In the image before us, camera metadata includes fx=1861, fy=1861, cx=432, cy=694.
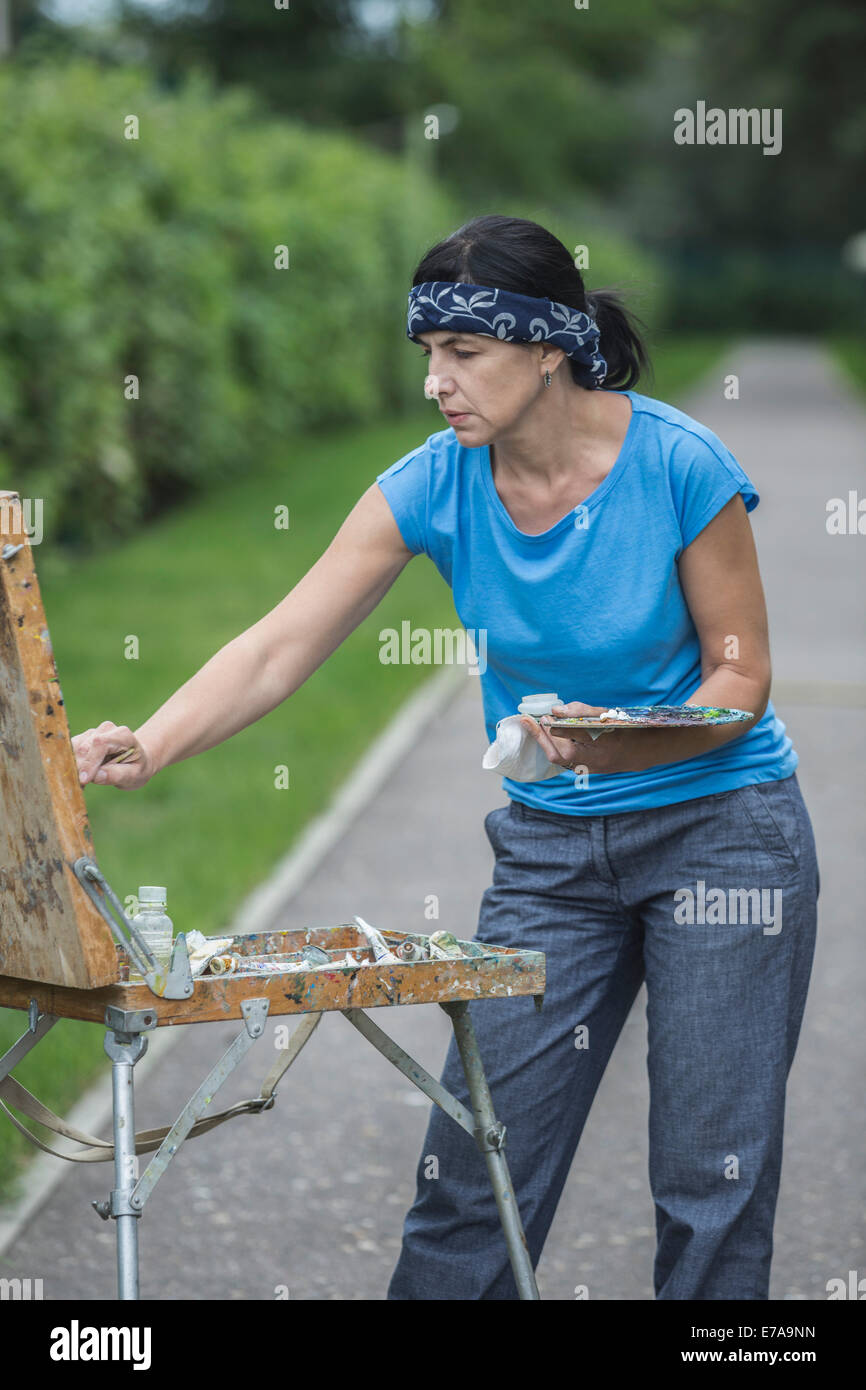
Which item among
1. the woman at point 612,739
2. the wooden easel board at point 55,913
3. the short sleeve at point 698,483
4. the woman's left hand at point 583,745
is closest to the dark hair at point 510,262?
the woman at point 612,739

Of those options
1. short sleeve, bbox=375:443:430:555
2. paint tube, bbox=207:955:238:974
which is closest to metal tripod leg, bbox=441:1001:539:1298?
A: paint tube, bbox=207:955:238:974

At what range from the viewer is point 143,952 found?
2.43 m

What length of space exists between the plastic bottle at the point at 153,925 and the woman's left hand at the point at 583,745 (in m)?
0.57

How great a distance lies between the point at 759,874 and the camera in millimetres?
3021

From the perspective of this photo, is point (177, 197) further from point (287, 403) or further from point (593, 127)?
point (593, 127)

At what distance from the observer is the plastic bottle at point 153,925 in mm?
2523

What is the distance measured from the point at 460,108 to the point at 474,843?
143ft

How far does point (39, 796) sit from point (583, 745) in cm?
81

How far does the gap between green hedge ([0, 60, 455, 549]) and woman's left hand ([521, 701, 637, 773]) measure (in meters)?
7.86

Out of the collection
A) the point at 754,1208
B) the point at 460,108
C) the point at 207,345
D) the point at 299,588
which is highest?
the point at 460,108

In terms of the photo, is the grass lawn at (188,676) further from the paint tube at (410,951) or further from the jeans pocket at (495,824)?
the paint tube at (410,951)

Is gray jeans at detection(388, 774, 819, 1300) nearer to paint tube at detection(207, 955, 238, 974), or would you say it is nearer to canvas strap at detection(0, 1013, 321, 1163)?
canvas strap at detection(0, 1013, 321, 1163)

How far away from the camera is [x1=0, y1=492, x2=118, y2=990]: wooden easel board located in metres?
2.32

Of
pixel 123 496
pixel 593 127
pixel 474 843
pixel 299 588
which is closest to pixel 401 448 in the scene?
pixel 123 496
